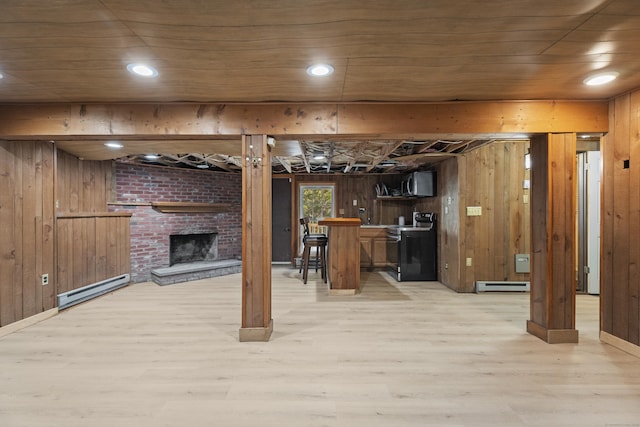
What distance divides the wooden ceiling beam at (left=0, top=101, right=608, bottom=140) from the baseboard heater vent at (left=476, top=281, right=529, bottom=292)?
96.0 inches

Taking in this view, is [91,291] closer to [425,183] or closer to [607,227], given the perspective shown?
[425,183]

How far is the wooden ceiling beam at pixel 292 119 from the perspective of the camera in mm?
2570

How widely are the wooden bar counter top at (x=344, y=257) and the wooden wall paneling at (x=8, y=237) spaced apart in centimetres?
335

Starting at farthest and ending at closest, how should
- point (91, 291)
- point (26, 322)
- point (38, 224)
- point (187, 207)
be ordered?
1. point (187, 207)
2. point (91, 291)
3. point (38, 224)
4. point (26, 322)

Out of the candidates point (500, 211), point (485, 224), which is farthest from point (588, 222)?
point (485, 224)

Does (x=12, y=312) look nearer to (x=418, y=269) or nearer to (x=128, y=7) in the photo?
(x=128, y=7)

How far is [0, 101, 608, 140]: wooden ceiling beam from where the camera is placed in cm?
257

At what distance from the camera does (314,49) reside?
68.9 inches

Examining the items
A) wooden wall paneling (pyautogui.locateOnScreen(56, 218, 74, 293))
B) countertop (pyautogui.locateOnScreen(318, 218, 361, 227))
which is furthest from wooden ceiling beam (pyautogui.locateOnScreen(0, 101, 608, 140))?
countertop (pyautogui.locateOnScreen(318, 218, 361, 227))

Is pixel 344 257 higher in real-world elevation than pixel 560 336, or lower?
higher

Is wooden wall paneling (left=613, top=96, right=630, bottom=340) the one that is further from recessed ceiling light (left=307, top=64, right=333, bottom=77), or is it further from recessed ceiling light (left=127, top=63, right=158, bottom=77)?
recessed ceiling light (left=127, top=63, right=158, bottom=77)

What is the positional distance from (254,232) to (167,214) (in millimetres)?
3476

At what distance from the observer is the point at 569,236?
102 inches

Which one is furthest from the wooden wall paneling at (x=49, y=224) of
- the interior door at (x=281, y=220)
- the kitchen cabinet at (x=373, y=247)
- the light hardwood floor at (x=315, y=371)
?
the kitchen cabinet at (x=373, y=247)
